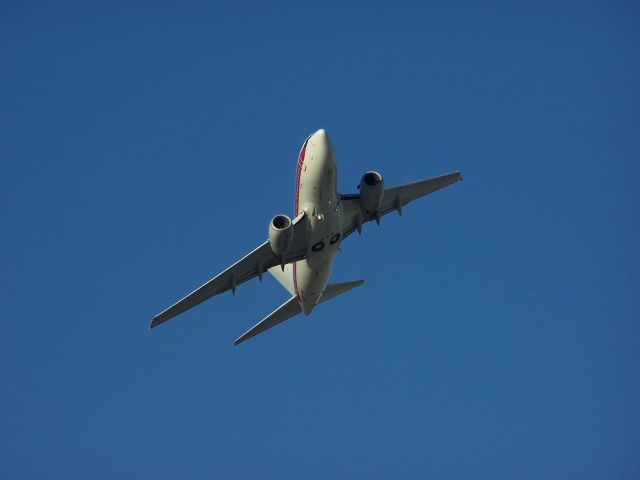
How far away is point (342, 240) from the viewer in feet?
140

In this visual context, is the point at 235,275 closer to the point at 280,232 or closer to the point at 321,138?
the point at 280,232

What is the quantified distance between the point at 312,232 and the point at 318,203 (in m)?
1.48

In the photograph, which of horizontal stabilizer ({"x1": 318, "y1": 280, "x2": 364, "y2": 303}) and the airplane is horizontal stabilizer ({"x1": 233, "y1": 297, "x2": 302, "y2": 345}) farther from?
horizontal stabilizer ({"x1": 318, "y1": 280, "x2": 364, "y2": 303})

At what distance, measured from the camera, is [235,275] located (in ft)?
141

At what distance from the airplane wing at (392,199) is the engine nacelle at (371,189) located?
0.43 metres

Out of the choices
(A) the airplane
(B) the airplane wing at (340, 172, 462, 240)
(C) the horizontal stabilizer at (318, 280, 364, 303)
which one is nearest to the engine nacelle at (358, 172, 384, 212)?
(A) the airplane

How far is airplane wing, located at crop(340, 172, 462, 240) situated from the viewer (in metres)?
42.9

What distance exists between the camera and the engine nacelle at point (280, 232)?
39906 mm

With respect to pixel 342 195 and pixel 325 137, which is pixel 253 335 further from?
pixel 325 137

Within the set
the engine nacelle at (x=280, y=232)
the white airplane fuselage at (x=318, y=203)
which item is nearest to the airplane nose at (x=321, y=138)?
the white airplane fuselage at (x=318, y=203)

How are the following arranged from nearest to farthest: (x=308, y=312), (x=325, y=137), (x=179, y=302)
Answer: (x=325, y=137) → (x=179, y=302) → (x=308, y=312)

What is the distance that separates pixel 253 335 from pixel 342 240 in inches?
256

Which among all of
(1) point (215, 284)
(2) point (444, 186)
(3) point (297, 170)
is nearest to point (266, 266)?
(1) point (215, 284)

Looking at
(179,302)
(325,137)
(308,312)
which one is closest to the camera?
(325,137)
